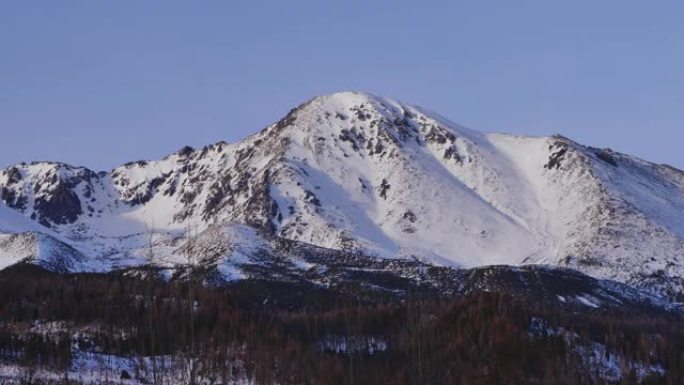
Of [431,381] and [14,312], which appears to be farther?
[14,312]

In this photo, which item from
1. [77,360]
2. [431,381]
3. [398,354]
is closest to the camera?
[431,381]

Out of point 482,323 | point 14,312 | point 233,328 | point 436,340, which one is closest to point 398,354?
point 436,340

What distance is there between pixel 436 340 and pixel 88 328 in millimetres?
57310

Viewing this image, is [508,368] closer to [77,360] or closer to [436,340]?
[436,340]

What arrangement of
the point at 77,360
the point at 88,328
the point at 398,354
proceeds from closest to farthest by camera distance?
1. the point at 77,360
2. the point at 398,354
3. the point at 88,328

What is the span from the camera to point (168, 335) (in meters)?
179

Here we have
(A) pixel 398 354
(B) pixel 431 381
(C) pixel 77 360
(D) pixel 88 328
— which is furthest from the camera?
(D) pixel 88 328

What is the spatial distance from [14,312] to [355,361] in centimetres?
6684

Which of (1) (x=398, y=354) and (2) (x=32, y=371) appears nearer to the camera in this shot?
(2) (x=32, y=371)

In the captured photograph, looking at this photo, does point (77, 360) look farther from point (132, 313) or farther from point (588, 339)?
point (588, 339)

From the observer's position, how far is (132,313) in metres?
199

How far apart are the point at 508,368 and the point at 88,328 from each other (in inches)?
2734

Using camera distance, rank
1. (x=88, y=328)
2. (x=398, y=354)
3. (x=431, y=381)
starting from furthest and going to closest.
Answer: (x=88, y=328)
(x=398, y=354)
(x=431, y=381)

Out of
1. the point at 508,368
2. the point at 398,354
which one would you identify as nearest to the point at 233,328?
the point at 398,354
